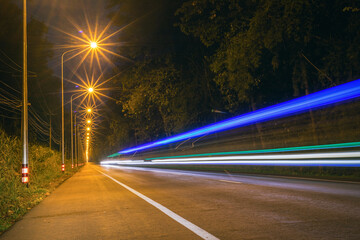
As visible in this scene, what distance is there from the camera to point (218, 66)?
82.8 feet

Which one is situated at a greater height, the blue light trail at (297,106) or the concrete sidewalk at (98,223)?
the blue light trail at (297,106)

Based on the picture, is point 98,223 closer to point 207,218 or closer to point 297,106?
point 207,218

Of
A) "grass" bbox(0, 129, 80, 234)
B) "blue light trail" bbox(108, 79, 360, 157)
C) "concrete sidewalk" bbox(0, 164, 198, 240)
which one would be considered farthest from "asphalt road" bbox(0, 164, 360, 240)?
"blue light trail" bbox(108, 79, 360, 157)

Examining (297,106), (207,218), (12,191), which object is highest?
(297,106)

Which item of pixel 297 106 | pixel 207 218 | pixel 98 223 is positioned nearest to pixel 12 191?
pixel 98 223

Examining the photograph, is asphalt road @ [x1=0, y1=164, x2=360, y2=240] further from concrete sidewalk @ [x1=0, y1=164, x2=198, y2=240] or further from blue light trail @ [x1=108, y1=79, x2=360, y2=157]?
blue light trail @ [x1=108, y1=79, x2=360, y2=157]

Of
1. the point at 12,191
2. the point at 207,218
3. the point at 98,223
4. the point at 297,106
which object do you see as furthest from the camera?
the point at 297,106

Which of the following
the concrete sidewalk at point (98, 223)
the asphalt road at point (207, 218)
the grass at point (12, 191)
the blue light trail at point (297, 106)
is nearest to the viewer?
the asphalt road at point (207, 218)

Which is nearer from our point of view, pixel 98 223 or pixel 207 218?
pixel 207 218

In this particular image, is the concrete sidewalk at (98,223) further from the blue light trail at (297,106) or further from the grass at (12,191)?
the blue light trail at (297,106)

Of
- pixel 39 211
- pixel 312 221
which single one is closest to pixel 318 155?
pixel 312 221

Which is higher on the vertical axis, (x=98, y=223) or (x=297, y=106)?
(x=297, y=106)

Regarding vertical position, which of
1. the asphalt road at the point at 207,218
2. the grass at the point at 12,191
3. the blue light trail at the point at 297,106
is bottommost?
the asphalt road at the point at 207,218

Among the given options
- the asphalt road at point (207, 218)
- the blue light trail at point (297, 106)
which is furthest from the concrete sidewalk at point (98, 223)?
the blue light trail at point (297, 106)
